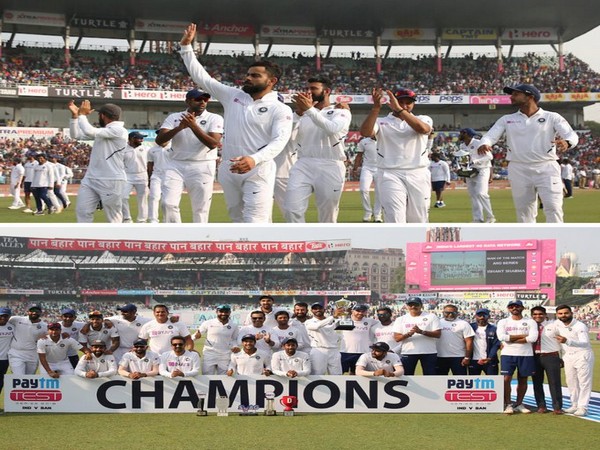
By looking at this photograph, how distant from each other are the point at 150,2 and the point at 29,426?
137 ft

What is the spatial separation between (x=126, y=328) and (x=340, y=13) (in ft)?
139

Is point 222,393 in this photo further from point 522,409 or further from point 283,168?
point 522,409

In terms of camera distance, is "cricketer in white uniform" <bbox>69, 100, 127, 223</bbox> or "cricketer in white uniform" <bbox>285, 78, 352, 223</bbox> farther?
"cricketer in white uniform" <bbox>69, 100, 127, 223</bbox>

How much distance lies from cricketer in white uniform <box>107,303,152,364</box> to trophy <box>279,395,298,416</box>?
7.03 feet

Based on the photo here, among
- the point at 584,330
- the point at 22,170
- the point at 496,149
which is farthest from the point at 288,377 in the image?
the point at 496,149

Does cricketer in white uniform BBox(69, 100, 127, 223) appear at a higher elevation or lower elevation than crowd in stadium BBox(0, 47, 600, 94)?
lower

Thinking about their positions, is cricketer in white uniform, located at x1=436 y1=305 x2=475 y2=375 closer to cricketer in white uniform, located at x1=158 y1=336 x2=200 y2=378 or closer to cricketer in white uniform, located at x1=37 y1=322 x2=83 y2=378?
cricketer in white uniform, located at x1=158 y1=336 x2=200 y2=378

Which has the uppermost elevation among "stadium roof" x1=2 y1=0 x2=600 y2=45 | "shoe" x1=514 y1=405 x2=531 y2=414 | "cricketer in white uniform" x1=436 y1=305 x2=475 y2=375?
"stadium roof" x1=2 y1=0 x2=600 y2=45

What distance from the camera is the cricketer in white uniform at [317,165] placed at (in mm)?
10203

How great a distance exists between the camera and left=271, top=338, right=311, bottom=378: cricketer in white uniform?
9.85m

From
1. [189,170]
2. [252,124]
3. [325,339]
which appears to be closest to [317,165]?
[252,124]

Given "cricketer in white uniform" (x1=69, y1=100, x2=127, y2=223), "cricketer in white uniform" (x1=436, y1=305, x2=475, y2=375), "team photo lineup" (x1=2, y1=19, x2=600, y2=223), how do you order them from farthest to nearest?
"cricketer in white uniform" (x1=69, y1=100, x2=127, y2=223), "cricketer in white uniform" (x1=436, y1=305, x2=475, y2=375), "team photo lineup" (x1=2, y1=19, x2=600, y2=223)

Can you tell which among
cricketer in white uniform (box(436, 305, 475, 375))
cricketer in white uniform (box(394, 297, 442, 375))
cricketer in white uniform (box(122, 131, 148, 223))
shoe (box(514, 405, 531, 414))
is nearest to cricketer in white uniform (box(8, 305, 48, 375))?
cricketer in white uniform (box(394, 297, 442, 375))

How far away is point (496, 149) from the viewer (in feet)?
156
